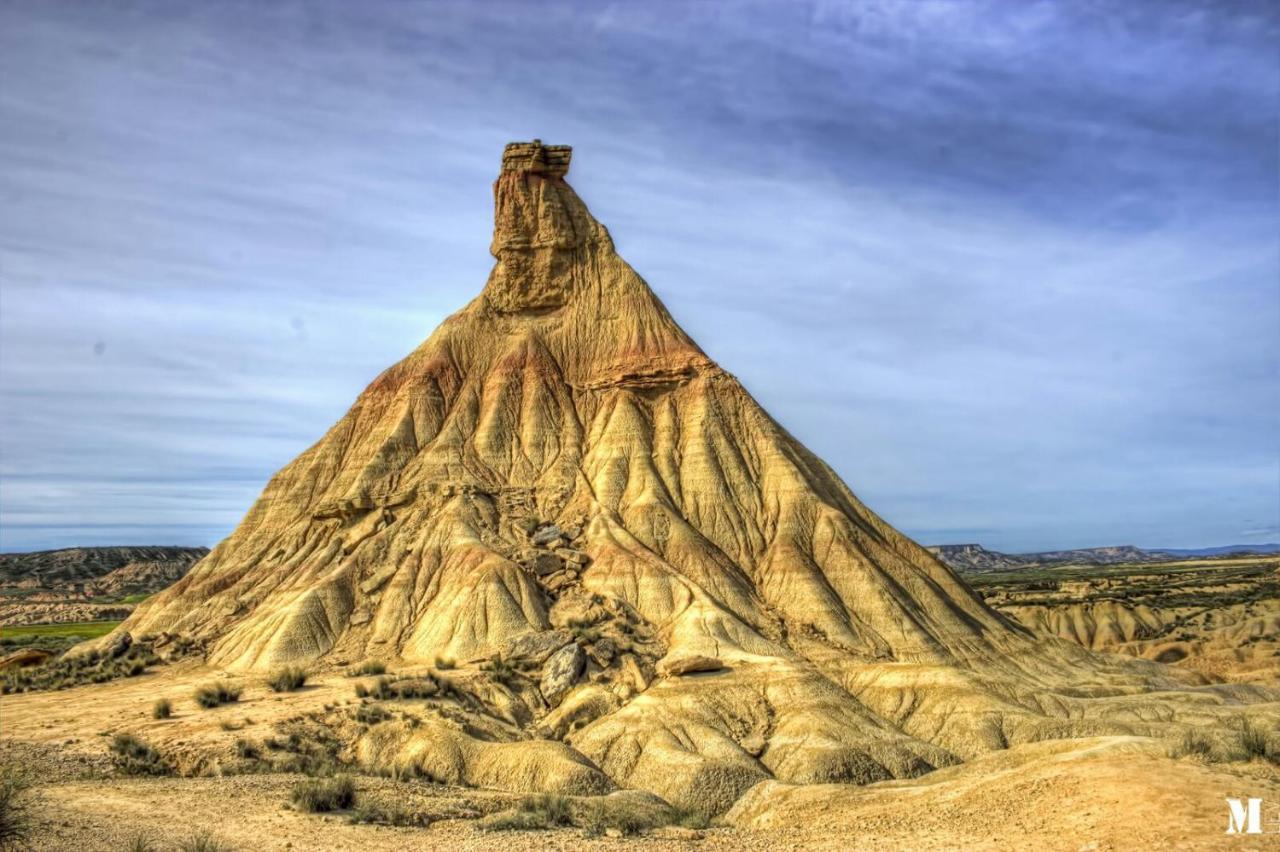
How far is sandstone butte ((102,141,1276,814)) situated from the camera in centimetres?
3972

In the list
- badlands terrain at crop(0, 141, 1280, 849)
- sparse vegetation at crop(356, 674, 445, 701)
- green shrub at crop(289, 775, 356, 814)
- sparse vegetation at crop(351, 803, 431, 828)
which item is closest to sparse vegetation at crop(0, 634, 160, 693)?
badlands terrain at crop(0, 141, 1280, 849)

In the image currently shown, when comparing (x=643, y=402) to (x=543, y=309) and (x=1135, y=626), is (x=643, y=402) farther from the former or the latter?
(x=1135, y=626)

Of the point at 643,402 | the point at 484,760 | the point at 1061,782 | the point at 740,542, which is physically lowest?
the point at 484,760

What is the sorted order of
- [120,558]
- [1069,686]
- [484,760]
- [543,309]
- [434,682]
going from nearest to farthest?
[484,760]
[434,682]
[1069,686]
[543,309]
[120,558]

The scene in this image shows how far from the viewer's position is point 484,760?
34750 mm

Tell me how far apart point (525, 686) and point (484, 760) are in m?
9.69

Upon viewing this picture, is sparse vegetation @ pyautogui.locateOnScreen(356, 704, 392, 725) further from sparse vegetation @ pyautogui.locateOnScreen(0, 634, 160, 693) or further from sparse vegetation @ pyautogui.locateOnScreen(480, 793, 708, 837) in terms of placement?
sparse vegetation @ pyautogui.locateOnScreen(0, 634, 160, 693)

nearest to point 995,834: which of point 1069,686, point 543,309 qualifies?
point 1069,686

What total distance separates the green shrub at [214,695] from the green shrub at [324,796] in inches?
570

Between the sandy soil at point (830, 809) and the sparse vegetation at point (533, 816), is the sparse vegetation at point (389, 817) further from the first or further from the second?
the sparse vegetation at point (533, 816)

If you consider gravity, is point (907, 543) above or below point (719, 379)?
below

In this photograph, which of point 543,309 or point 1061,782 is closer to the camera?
point 1061,782

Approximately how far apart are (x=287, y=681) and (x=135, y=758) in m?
11.1

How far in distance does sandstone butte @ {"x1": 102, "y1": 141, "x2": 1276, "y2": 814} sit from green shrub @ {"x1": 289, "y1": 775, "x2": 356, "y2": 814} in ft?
23.6
